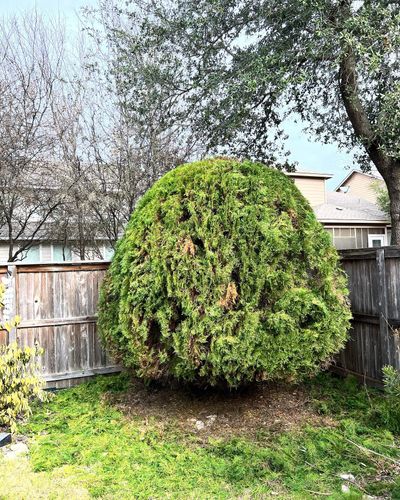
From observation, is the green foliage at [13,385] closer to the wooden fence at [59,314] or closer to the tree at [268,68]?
the wooden fence at [59,314]

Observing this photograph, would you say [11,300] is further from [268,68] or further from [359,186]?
[359,186]

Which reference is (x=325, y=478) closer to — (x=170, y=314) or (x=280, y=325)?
(x=280, y=325)

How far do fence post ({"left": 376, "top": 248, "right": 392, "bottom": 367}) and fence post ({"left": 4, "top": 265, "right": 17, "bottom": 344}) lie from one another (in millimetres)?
4073

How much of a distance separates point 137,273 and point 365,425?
2439mm

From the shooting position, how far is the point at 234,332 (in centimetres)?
353

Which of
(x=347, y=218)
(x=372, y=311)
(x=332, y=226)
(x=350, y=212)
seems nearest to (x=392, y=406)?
(x=372, y=311)

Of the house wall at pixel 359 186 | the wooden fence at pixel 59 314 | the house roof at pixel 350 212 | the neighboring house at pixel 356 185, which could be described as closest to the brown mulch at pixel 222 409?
the wooden fence at pixel 59 314

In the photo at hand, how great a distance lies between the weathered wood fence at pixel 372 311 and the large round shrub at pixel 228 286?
76 cm

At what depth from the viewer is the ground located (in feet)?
8.85

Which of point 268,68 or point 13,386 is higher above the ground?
point 268,68

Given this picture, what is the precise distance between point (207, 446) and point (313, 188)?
608 inches

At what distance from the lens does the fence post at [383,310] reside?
4391mm

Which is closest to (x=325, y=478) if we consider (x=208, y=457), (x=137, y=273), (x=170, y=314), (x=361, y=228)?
(x=208, y=457)

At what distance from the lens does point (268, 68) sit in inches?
219
